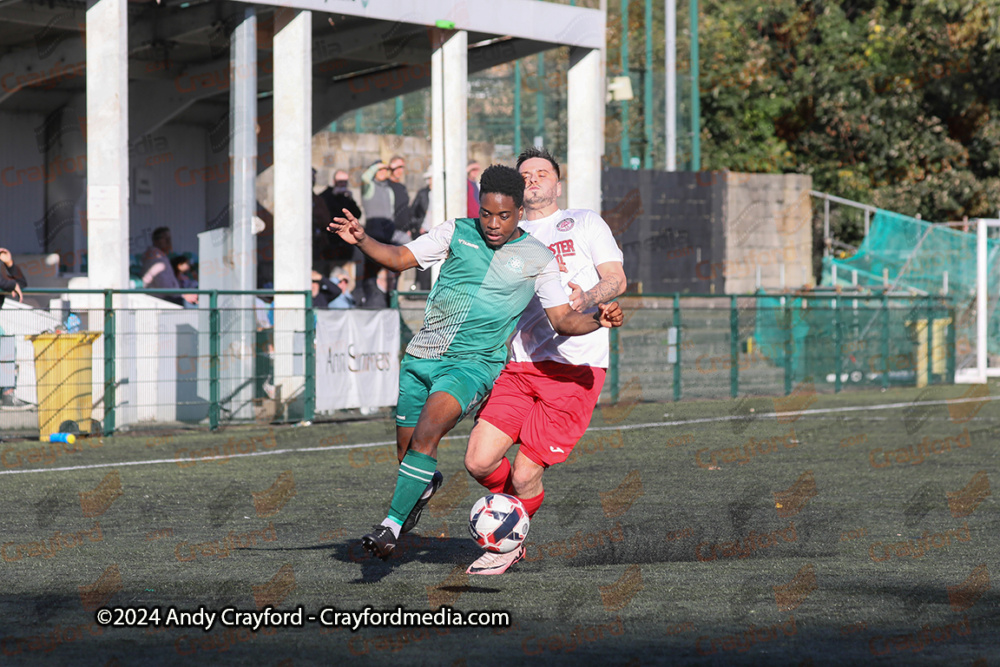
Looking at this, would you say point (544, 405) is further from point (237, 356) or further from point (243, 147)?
point (243, 147)

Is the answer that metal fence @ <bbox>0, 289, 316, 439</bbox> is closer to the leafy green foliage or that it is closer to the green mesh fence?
the green mesh fence

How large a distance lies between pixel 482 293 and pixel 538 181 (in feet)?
2.61

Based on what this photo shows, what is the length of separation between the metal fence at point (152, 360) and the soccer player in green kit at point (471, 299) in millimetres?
8377

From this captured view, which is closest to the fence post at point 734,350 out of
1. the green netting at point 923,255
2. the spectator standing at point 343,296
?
the green netting at point 923,255

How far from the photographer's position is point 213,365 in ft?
52.4

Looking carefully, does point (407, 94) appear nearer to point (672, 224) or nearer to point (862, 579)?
point (672, 224)

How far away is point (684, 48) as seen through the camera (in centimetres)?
3038

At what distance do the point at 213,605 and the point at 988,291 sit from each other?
23.1 m

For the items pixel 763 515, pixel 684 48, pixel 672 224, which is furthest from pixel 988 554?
pixel 684 48

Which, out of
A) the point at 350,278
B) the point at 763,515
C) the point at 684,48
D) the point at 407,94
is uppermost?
the point at 684,48

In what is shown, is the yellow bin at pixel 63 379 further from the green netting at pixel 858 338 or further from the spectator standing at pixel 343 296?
the green netting at pixel 858 338

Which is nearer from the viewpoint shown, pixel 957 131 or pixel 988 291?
pixel 988 291

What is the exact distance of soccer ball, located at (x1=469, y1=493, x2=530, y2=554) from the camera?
6.48m

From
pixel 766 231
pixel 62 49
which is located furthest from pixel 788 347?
pixel 62 49
